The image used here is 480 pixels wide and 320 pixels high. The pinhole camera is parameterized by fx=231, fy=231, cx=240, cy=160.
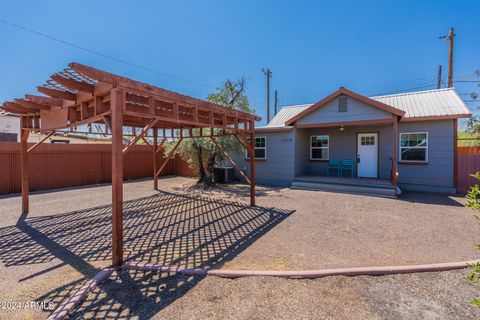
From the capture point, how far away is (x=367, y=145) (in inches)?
408

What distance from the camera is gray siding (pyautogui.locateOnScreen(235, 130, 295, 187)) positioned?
10.5 meters

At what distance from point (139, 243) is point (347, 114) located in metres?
8.70

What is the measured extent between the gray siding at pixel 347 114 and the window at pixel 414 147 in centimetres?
175

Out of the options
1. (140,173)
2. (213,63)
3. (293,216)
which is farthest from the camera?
(213,63)

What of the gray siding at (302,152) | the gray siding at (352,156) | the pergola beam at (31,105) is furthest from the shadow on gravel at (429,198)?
the pergola beam at (31,105)


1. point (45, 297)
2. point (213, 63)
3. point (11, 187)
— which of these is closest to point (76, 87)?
point (45, 297)

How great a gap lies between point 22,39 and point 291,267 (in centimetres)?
1528

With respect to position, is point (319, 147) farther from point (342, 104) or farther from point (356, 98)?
point (356, 98)

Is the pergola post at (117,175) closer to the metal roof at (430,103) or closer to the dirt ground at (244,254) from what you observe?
the dirt ground at (244,254)

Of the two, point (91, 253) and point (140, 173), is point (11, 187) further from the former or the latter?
point (91, 253)

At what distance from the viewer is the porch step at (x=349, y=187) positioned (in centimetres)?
821

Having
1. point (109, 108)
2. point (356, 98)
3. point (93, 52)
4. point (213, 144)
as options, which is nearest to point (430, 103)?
point (356, 98)

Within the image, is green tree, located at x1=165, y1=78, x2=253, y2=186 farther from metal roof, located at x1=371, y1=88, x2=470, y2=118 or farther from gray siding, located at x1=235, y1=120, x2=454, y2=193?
metal roof, located at x1=371, y1=88, x2=470, y2=118

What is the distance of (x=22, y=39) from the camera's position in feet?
35.9
